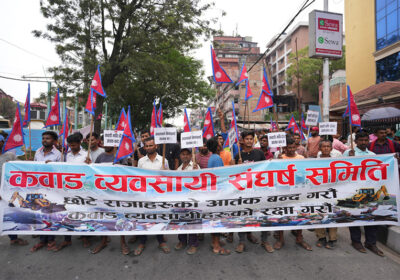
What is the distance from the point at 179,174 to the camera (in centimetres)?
354

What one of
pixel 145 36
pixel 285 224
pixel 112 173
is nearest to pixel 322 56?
pixel 145 36

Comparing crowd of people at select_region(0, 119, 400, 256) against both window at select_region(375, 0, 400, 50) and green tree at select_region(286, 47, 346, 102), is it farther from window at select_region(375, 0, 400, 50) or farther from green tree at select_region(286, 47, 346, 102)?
green tree at select_region(286, 47, 346, 102)

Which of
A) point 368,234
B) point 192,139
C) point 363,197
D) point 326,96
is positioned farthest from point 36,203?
point 326,96

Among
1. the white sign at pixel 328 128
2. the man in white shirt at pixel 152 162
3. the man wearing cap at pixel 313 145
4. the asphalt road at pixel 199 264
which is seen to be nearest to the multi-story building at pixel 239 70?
the man wearing cap at pixel 313 145

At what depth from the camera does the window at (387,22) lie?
14406mm

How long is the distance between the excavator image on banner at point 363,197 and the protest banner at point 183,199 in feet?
0.05

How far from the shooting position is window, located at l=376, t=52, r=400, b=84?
47.4ft

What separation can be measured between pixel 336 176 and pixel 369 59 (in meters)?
17.2

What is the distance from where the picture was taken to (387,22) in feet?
49.6

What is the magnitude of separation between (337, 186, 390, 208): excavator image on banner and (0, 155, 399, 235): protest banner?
1cm

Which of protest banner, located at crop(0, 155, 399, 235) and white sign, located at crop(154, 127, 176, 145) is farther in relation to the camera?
white sign, located at crop(154, 127, 176, 145)

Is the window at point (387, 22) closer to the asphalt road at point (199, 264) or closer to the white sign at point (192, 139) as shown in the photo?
the asphalt road at point (199, 264)

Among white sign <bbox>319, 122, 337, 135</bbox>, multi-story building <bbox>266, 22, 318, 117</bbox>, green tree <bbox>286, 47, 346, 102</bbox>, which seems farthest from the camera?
multi-story building <bbox>266, 22, 318, 117</bbox>

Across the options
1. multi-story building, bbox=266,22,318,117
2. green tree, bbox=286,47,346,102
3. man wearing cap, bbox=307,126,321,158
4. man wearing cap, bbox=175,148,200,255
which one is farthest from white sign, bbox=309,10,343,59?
multi-story building, bbox=266,22,318,117
